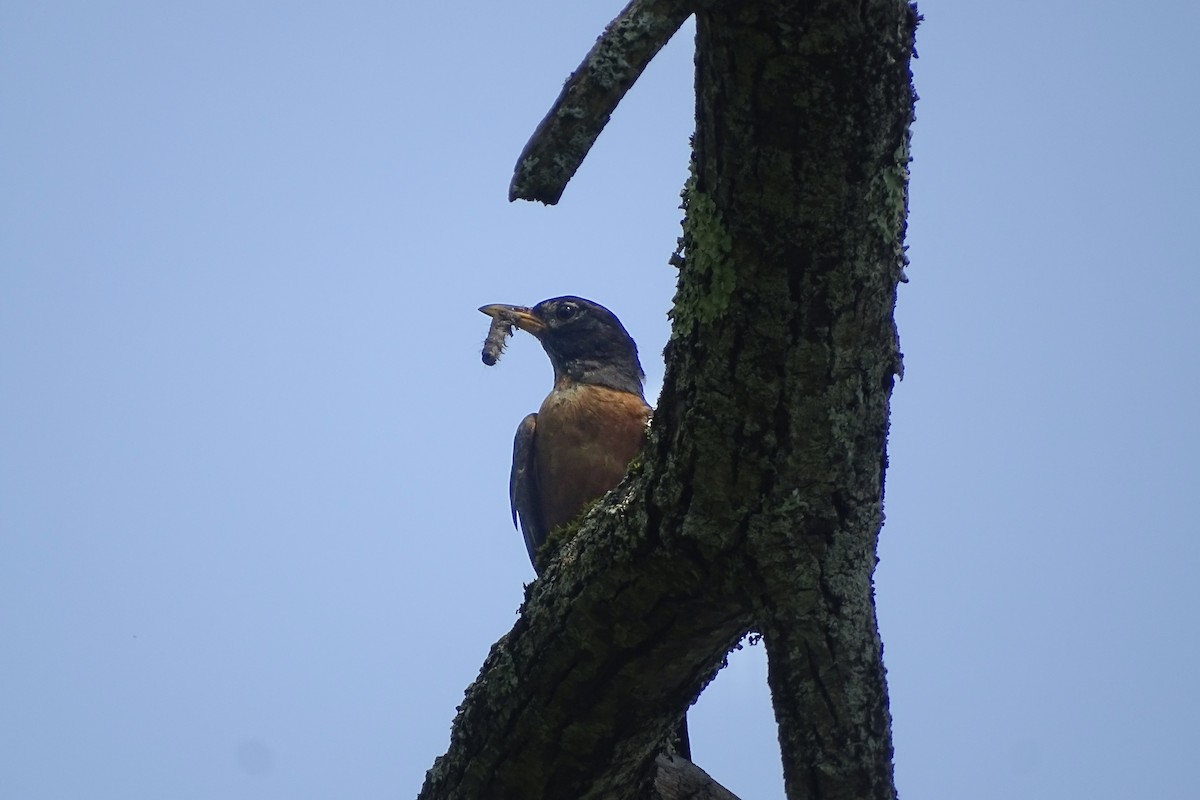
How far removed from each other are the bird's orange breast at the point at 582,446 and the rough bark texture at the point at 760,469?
2.51 metres

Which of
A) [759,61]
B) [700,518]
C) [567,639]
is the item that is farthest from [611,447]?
[759,61]

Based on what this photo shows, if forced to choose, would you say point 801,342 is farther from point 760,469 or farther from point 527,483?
point 527,483

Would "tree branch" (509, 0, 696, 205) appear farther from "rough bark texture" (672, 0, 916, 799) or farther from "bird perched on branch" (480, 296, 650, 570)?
"bird perched on branch" (480, 296, 650, 570)

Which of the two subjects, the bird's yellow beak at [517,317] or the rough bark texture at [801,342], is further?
the bird's yellow beak at [517,317]

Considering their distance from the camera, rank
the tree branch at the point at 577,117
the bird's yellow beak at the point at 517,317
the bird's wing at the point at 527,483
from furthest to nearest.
→ 1. the bird's yellow beak at the point at 517,317
2. the bird's wing at the point at 527,483
3. the tree branch at the point at 577,117

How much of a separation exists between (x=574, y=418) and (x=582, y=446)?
0.22 metres

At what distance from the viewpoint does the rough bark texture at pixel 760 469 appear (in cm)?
259

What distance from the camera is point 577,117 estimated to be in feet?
7.31

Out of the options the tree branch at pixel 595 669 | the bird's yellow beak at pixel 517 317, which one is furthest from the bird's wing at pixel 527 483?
the tree branch at pixel 595 669

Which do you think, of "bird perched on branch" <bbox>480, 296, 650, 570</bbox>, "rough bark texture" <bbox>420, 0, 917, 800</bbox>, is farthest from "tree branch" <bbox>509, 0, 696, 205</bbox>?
"bird perched on branch" <bbox>480, 296, 650, 570</bbox>

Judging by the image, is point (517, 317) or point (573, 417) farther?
point (517, 317)

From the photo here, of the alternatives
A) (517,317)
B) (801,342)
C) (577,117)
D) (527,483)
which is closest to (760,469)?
(801,342)

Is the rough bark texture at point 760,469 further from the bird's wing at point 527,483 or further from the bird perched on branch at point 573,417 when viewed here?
the bird's wing at point 527,483

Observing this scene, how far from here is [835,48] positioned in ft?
8.20
